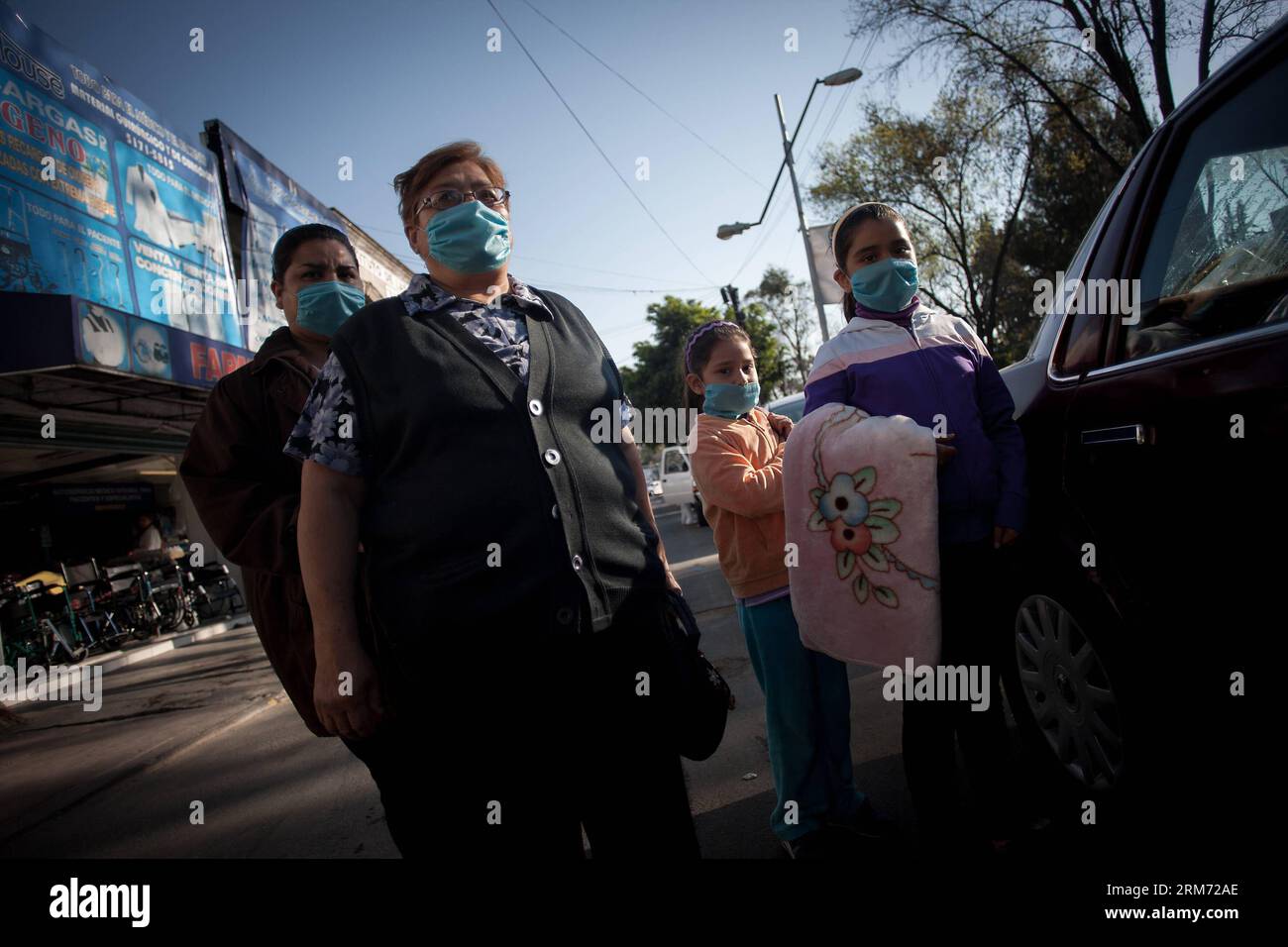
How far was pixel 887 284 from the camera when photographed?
7.02ft

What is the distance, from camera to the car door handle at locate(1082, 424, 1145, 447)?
165cm

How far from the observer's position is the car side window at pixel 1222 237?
1.52 m

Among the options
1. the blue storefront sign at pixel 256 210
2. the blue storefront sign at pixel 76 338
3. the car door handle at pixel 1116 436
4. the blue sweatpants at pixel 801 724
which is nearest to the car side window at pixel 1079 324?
the car door handle at pixel 1116 436

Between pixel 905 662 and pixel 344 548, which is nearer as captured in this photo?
pixel 344 548

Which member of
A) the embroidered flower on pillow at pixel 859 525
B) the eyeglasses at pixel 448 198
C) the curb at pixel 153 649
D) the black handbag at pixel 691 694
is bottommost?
the curb at pixel 153 649

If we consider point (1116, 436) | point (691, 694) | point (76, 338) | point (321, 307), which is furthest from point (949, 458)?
point (76, 338)

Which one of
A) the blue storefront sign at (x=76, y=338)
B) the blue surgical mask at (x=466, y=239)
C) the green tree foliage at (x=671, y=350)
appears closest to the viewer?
the blue surgical mask at (x=466, y=239)

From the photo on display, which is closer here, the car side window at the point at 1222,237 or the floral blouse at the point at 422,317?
the floral blouse at the point at 422,317

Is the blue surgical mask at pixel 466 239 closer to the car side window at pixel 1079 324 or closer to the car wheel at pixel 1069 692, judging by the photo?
the car side window at pixel 1079 324

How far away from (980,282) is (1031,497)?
89.0ft

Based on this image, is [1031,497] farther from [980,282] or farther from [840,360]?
[980,282]

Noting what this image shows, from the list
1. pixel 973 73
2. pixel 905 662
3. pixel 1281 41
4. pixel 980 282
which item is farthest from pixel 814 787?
pixel 980 282
